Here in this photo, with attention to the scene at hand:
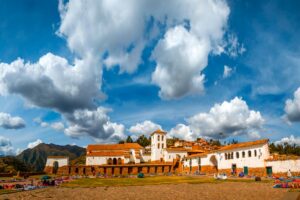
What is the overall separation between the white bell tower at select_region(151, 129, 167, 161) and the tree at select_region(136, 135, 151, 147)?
2803 cm

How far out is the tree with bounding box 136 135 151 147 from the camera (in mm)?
105938

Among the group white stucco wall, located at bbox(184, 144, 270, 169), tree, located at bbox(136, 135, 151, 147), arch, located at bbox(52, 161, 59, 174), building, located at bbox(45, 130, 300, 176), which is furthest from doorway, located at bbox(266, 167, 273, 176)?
tree, located at bbox(136, 135, 151, 147)

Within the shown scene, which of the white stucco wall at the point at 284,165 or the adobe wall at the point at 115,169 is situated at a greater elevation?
the white stucco wall at the point at 284,165

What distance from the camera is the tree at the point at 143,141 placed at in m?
106

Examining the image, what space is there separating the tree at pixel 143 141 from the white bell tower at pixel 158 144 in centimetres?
2803

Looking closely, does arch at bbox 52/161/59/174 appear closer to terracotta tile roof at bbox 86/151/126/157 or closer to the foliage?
terracotta tile roof at bbox 86/151/126/157

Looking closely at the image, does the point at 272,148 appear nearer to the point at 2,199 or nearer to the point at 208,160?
the point at 208,160

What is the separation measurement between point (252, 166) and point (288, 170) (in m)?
7.59

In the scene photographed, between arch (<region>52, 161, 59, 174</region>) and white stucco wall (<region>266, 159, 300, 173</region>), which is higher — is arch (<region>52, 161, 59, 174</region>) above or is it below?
below

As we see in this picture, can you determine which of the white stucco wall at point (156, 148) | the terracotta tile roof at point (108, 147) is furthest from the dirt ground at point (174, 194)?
the terracotta tile roof at point (108, 147)

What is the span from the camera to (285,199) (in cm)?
980

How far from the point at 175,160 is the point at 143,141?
40.4 m

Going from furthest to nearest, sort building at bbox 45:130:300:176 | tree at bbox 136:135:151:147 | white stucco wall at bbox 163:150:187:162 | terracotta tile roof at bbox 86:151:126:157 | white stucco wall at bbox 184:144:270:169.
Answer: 1. tree at bbox 136:135:151:147
2. white stucco wall at bbox 163:150:187:162
3. terracotta tile roof at bbox 86:151:126:157
4. white stucco wall at bbox 184:144:270:169
5. building at bbox 45:130:300:176

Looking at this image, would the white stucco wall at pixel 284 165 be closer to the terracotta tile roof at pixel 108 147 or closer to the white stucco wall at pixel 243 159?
the white stucco wall at pixel 243 159
